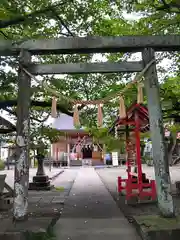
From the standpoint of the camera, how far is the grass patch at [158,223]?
459 cm

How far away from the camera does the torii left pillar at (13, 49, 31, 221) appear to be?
5.21m

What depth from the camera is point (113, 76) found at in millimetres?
10602

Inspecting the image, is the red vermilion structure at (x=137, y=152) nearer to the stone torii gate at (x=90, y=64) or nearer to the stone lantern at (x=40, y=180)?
the stone torii gate at (x=90, y=64)

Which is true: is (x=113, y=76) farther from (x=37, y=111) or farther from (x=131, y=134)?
(x=37, y=111)

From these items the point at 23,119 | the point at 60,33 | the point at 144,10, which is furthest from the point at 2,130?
the point at 144,10

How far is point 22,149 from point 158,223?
298cm

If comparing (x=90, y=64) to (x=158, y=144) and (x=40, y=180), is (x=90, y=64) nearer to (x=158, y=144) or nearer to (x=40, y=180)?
(x=158, y=144)

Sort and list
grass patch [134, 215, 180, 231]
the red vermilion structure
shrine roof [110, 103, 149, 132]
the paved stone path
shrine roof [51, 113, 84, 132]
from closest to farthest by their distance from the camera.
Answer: grass patch [134, 215, 180, 231] < the paved stone path < the red vermilion structure < shrine roof [110, 103, 149, 132] < shrine roof [51, 113, 84, 132]

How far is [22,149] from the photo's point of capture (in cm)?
542

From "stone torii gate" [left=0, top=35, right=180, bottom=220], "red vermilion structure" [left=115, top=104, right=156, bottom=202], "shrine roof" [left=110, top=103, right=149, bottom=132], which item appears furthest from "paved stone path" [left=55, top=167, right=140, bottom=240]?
"shrine roof" [left=110, top=103, right=149, bottom=132]

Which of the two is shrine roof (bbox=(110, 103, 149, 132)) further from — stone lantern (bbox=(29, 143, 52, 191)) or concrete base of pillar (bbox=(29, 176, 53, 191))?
concrete base of pillar (bbox=(29, 176, 53, 191))

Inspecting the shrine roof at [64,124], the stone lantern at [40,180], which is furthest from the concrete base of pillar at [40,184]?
the shrine roof at [64,124]

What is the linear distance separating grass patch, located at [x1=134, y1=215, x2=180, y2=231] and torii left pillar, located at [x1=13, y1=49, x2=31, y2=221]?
7.50 feet

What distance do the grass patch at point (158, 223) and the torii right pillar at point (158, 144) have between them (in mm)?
183
